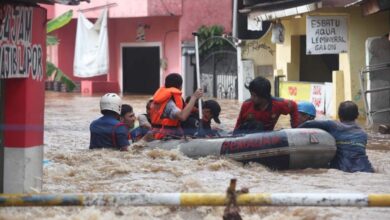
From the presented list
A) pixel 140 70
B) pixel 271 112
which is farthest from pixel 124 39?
A: pixel 271 112

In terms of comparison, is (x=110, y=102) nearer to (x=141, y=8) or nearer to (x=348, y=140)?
(x=348, y=140)

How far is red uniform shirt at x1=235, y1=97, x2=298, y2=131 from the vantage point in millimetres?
9984

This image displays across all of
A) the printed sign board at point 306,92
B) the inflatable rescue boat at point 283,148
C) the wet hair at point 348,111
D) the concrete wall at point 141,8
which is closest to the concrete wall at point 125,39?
the concrete wall at point 141,8

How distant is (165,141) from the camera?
1035cm

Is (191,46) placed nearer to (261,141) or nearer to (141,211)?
(261,141)

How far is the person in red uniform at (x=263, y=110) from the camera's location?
32.5 feet

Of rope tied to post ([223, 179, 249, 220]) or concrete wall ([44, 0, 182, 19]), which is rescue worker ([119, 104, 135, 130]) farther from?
concrete wall ([44, 0, 182, 19])

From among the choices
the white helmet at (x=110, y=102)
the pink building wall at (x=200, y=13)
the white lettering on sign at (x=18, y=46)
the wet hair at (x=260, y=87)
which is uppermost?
the pink building wall at (x=200, y=13)

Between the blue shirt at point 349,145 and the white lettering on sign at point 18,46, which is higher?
the white lettering on sign at point 18,46

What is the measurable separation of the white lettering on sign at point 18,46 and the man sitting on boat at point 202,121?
368 cm

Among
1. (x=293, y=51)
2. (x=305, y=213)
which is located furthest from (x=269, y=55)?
(x=305, y=213)

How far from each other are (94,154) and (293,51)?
13.1 m

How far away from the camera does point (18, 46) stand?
277 inches

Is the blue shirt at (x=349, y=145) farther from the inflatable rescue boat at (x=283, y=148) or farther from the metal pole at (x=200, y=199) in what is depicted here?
the metal pole at (x=200, y=199)
